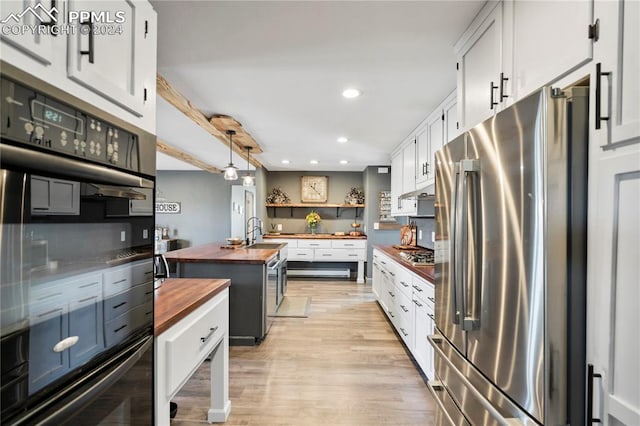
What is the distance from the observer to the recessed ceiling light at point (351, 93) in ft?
8.29

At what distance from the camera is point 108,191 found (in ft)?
2.77

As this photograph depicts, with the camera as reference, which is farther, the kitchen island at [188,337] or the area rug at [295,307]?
the area rug at [295,307]

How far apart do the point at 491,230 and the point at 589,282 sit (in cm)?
33

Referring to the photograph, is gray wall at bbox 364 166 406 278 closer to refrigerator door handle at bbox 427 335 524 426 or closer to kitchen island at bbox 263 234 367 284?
kitchen island at bbox 263 234 367 284

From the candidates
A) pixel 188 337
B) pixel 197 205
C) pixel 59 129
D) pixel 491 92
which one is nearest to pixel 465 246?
pixel 491 92

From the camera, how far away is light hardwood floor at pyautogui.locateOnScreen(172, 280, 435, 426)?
2.02 meters

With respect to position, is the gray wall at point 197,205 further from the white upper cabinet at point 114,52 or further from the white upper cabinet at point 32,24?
the white upper cabinet at point 32,24

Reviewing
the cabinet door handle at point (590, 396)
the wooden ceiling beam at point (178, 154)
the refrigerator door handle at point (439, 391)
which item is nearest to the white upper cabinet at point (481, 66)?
the cabinet door handle at point (590, 396)

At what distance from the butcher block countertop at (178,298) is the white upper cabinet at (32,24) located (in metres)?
0.88

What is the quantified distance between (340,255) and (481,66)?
502 centimetres

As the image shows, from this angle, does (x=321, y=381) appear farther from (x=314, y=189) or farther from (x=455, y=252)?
(x=314, y=189)

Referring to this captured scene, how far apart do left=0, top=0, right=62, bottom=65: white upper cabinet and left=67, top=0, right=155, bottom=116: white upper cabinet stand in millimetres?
55

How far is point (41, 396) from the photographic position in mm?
671

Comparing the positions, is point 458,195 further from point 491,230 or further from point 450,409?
point 450,409
